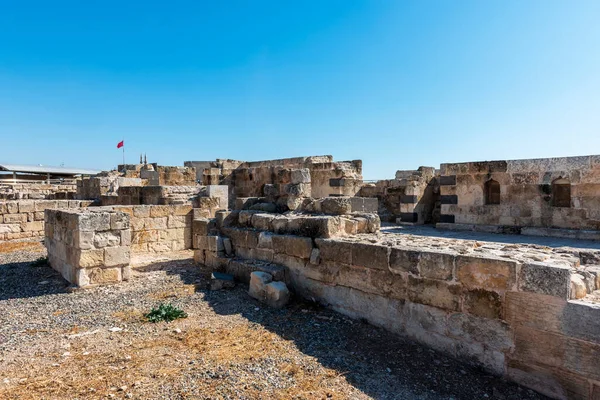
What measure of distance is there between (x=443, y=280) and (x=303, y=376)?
5.13 ft

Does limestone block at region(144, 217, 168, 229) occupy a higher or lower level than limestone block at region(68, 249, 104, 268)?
higher

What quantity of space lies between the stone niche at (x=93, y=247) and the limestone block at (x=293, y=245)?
2.51m

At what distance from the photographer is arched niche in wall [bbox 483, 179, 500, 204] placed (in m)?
7.78

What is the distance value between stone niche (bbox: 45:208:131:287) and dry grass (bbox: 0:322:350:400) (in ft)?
7.17

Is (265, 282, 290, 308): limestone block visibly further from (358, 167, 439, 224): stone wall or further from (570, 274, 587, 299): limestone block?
(358, 167, 439, 224): stone wall

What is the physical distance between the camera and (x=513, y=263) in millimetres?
3000

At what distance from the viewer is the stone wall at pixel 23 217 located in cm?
977

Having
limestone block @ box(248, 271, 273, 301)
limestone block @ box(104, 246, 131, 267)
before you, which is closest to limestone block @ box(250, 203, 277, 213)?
limestone block @ box(248, 271, 273, 301)

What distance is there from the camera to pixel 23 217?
1012 centimetres

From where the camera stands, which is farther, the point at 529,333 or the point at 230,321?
the point at 230,321

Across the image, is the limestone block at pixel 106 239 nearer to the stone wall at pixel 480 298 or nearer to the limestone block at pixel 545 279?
the stone wall at pixel 480 298

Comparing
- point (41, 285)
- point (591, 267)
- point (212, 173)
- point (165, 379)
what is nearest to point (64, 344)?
point (165, 379)

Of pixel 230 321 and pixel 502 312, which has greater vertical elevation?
pixel 502 312

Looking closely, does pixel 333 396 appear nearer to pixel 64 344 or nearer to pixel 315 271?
pixel 315 271
